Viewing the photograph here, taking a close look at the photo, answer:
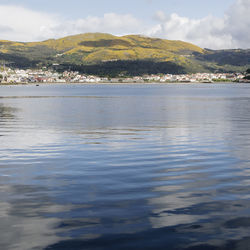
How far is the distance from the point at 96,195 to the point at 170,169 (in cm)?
476

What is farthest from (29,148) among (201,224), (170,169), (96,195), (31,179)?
(201,224)

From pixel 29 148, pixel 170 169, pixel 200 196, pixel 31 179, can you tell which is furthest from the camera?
pixel 29 148

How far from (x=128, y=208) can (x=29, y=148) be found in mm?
12205

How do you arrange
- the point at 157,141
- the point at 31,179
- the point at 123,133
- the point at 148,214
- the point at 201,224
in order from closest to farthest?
1. the point at 201,224
2. the point at 148,214
3. the point at 31,179
4. the point at 157,141
5. the point at 123,133

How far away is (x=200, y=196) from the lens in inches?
459

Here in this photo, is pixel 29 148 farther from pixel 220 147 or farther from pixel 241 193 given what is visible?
pixel 241 193

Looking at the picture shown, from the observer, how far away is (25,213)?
10094 mm

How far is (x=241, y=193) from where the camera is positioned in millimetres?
11875

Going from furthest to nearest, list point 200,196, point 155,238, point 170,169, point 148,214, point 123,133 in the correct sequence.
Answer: point 123,133 → point 170,169 → point 200,196 → point 148,214 → point 155,238

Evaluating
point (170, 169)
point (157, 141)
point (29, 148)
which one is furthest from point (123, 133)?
point (170, 169)

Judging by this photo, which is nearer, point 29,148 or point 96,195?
point 96,195

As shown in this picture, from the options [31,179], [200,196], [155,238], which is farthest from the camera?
[31,179]

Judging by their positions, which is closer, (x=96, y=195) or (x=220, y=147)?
(x=96, y=195)

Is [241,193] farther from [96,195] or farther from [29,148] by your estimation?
[29,148]
